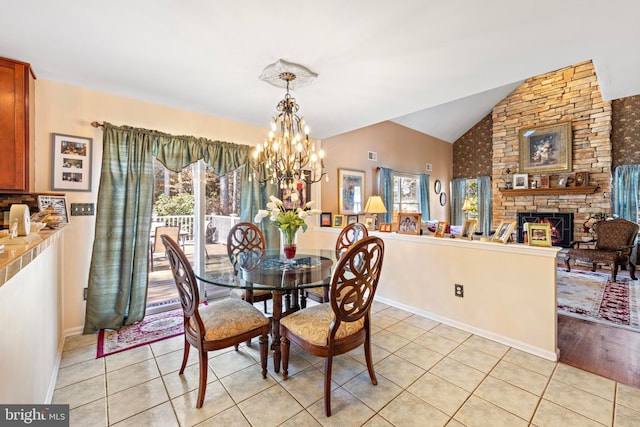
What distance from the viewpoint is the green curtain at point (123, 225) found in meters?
2.68

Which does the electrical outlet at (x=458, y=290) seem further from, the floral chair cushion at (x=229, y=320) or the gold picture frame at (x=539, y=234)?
the floral chair cushion at (x=229, y=320)

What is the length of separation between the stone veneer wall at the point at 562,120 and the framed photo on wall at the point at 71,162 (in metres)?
8.01

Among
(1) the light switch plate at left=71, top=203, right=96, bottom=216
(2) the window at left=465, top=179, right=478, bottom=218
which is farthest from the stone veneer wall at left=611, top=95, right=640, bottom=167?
(1) the light switch plate at left=71, top=203, right=96, bottom=216

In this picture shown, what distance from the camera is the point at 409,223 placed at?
3336 millimetres

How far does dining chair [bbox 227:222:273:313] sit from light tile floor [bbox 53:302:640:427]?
461 mm

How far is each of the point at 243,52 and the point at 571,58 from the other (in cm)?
249

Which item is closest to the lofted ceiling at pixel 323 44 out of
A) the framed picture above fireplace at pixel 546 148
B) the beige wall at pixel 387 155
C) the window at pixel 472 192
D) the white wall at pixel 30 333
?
the white wall at pixel 30 333

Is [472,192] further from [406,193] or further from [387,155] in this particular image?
[387,155]

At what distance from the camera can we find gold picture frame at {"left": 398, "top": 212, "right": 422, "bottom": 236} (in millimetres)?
3264

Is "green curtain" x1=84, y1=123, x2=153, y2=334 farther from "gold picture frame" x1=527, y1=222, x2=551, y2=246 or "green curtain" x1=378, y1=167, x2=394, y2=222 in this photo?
"green curtain" x1=378, y1=167, x2=394, y2=222

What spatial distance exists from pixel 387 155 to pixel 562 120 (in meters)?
3.80

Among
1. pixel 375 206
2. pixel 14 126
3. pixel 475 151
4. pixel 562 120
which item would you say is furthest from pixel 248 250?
pixel 475 151

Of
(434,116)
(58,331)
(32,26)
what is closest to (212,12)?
(32,26)

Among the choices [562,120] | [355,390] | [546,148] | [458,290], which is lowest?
[355,390]
